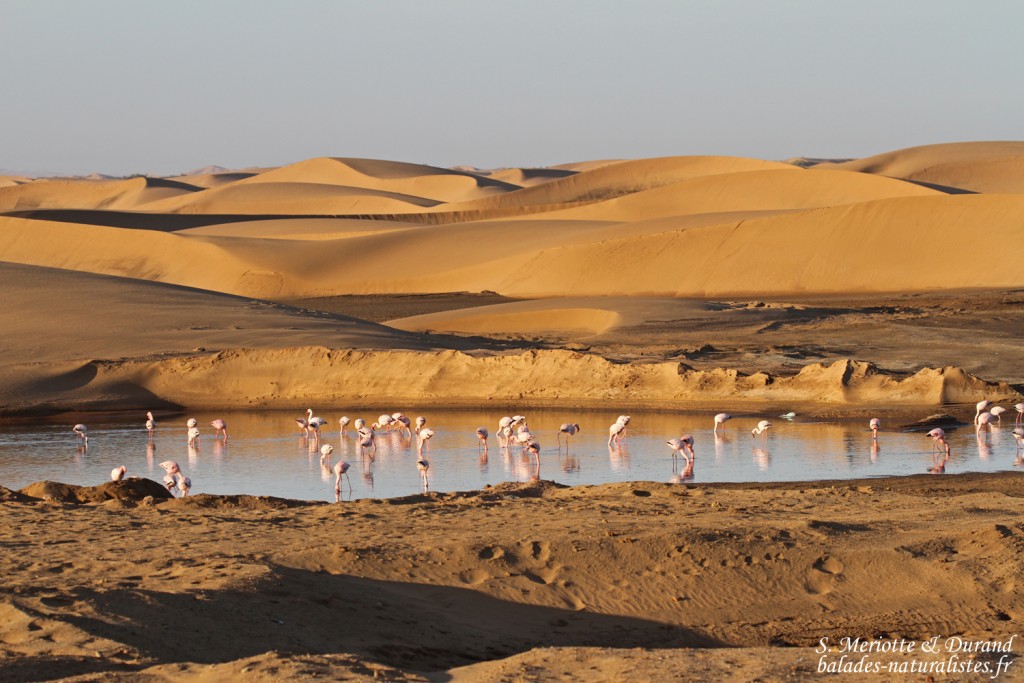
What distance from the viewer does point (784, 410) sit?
18312 mm

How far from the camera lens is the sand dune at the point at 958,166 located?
87312mm

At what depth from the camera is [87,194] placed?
119 m

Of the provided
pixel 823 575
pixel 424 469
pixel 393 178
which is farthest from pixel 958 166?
pixel 823 575

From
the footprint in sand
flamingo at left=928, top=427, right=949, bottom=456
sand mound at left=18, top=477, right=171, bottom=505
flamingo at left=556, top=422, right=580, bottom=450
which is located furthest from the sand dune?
the footprint in sand

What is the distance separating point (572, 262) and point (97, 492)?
31.7 meters

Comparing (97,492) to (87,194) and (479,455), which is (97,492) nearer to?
(479,455)

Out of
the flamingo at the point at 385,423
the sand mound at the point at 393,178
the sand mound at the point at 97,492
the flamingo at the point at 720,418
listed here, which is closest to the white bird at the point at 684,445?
the flamingo at the point at 720,418

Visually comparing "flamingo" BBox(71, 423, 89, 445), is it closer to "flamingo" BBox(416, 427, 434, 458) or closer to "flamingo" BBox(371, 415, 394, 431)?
"flamingo" BBox(371, 415, 394, 431)

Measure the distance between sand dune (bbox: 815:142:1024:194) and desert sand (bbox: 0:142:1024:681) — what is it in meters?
40.3

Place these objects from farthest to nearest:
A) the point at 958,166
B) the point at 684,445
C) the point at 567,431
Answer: the point at 958,166 → the point at 567,431 → the point at 684,445

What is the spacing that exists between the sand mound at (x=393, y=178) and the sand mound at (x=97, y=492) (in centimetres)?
10144

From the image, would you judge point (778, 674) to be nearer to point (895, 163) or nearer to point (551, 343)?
point (551, 343)

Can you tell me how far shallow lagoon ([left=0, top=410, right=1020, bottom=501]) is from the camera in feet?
44.9

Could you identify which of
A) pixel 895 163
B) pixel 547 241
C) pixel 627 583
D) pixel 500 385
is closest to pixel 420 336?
pixel 500 385
